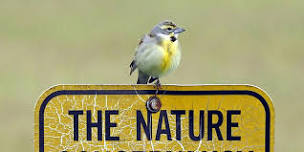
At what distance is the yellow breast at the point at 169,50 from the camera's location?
366 cm

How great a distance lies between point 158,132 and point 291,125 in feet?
13.5

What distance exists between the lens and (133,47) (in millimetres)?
9898

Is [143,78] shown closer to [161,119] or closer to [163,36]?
[163,36]

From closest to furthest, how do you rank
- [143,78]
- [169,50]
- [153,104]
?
[153,104] < [169,50] < [143,78]

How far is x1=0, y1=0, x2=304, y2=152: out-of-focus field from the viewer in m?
7.56

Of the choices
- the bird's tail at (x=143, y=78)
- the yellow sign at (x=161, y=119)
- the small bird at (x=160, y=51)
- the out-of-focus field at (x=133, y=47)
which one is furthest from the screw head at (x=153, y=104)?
the out-of-focus field at (x=133, y=47)

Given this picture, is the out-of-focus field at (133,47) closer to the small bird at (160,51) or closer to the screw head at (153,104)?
the small bird at (160,51)

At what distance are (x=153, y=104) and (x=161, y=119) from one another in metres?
0.07

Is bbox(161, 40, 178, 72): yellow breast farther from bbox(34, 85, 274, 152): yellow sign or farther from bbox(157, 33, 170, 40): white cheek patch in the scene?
bbox(34, 85, 274, 152): yellow sign

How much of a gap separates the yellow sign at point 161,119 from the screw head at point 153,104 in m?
0.01

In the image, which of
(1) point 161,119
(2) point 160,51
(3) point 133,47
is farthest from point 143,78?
(3) point 133,47

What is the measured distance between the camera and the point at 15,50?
9742 millimetres

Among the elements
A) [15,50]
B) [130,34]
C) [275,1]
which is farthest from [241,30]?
[15,50]

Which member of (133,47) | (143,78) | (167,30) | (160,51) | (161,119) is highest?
(133,47)
